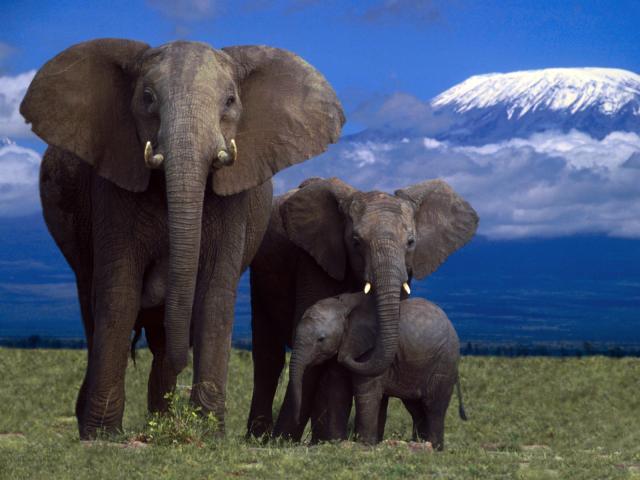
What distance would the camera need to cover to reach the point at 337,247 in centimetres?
1493

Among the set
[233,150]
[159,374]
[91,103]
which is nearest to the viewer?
[233,150]

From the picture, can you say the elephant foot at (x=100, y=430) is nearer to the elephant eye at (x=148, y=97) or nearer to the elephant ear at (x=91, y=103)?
the elephant ear at (x=91, y=103)

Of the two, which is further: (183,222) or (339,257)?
(339,257)

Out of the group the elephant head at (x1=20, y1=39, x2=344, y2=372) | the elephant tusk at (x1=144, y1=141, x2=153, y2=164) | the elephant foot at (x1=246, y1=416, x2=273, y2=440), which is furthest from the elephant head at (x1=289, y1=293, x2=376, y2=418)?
the elephant foot at (x1=246, y1=416, x2=273, y2=440)

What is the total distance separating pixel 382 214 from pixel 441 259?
1474 mm

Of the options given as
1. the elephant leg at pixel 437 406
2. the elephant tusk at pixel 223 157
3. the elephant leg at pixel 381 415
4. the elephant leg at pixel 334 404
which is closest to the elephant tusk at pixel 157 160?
the elephant tusk at pixel 223 157

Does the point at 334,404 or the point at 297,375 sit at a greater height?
the point at 297,375

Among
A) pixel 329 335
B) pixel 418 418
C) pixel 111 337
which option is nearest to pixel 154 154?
pixel 111 337

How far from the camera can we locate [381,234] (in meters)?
13.9

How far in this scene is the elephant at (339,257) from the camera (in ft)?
→ 45.0

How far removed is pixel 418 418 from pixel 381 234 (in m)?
2.33

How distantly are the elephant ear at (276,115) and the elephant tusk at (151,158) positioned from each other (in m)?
1.02

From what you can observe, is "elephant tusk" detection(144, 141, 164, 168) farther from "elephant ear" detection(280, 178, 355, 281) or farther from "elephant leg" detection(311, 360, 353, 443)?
"elephant leg" detection(311, 360, 353, 443)

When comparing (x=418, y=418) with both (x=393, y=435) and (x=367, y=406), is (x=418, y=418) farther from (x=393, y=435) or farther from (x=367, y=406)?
(x=393, y=435)
